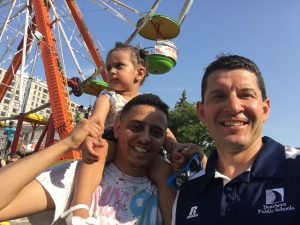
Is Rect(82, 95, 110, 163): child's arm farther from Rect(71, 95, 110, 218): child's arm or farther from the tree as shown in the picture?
the tree

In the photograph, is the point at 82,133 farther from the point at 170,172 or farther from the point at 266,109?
the point at 266,109

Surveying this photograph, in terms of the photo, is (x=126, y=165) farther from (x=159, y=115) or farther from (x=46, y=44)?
(x=46, y=44)

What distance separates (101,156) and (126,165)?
0.14 m

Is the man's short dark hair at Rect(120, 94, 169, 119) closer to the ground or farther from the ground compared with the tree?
closer to the ground

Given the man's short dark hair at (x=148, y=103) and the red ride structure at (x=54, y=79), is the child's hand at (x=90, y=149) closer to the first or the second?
the man's short dark hair at (x=148, y=103)

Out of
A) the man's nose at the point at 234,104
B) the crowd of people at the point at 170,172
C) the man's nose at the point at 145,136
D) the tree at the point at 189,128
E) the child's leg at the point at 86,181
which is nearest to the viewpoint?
the crowd of people at the point at 170,172

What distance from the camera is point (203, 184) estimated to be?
5.30ft

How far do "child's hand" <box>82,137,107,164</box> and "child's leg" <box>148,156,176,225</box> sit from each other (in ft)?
1.16

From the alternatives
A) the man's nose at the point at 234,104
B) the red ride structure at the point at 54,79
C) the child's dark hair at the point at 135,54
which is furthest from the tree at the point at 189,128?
the man's nose at the point at 234,104

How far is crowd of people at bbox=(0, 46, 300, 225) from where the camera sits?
1.46 metres

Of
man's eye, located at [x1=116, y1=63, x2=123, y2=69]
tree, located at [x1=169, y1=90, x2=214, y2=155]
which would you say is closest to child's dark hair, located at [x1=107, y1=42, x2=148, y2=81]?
man's eye, located at [x1=116, y1=63, x2=123, y2=69]

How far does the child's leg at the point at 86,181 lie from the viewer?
167cm

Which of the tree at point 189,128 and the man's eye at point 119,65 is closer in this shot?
the man's eye at point 119,65

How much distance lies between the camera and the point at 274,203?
137 cm
